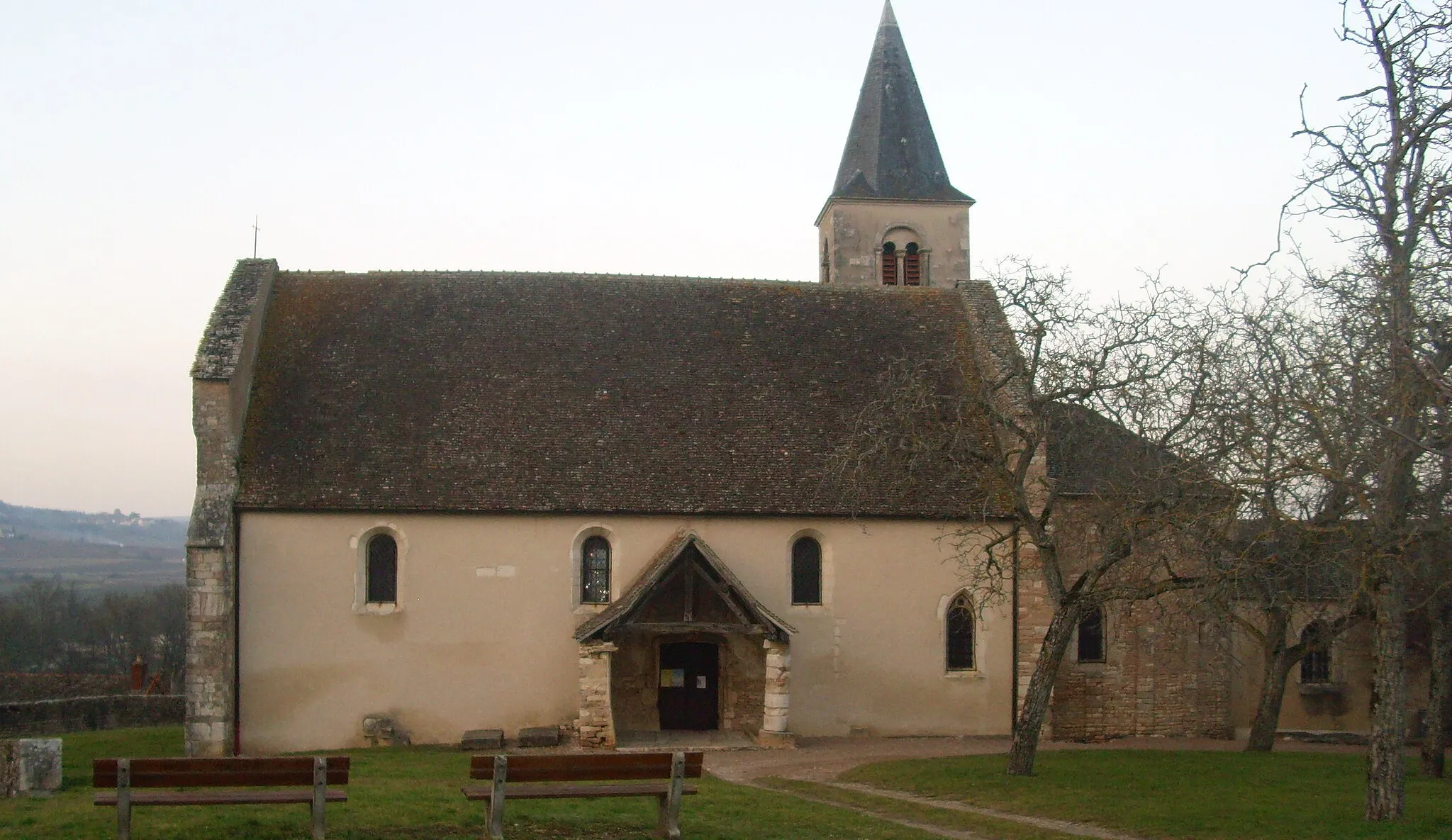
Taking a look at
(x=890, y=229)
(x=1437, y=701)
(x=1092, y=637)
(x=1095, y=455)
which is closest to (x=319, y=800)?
(x=1437, y=701)

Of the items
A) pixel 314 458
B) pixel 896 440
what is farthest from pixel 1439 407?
pixel 314 458

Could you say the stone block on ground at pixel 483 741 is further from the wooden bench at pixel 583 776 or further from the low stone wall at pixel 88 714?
the wooden bench at pixel 583 776

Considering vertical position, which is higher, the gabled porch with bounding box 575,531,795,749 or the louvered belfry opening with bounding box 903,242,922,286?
the louvered belfry opening with bounding box 903,242,922,286

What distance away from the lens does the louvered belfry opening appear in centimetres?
3662

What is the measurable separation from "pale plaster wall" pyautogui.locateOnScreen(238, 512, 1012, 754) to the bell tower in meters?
11.2

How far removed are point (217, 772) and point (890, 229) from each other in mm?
26752

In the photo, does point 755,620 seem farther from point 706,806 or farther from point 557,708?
point 706,806

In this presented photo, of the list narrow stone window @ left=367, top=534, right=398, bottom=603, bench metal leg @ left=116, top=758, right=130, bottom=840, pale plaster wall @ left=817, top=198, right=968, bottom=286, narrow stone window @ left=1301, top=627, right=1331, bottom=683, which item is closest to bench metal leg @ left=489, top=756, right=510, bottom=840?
bench metal leg @ left=116, top=758, right=130, bottom=840

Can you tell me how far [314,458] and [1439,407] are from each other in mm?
18897

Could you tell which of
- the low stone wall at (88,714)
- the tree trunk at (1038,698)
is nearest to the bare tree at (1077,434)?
the tree trunk at (1038,698)

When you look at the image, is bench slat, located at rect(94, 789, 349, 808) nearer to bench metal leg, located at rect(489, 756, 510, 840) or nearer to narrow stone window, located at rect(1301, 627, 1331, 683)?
bench metal leg, located at rect(489, 756, 510, 840)

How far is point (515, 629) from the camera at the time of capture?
2620cm

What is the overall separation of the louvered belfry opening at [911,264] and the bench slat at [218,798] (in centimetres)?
2603

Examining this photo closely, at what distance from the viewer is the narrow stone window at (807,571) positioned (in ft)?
88.9
